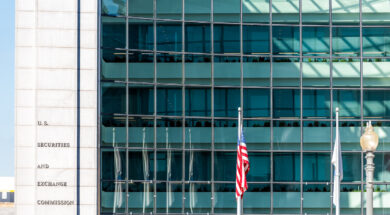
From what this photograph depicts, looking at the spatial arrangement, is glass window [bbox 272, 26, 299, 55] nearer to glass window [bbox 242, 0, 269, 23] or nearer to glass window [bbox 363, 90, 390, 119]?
glass window [bbox 242, 0, 269, 23]

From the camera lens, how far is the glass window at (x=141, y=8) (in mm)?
36750

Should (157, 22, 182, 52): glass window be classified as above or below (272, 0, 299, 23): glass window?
below

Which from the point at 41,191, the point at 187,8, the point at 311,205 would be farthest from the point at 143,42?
the point at 311,205

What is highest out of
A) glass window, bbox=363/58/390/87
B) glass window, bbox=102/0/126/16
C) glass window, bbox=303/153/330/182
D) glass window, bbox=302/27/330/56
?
glass window, bbox=102/0/126/16

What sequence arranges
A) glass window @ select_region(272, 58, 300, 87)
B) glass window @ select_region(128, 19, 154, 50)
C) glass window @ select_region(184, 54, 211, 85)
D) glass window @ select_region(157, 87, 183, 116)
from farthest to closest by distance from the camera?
glass window @ select_region(272, 58, 300, 87) → glass window @ select_region(184, 54, 211, 85) → glass window @ select_region(157, 87, 183, 116) → glass window @ select_region(128, 19, 154, 50)

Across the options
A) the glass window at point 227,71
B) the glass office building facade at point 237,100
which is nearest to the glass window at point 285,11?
the glass office building facade at point 237,100

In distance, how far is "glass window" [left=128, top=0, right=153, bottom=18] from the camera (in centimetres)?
3675

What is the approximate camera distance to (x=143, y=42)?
3688 cm

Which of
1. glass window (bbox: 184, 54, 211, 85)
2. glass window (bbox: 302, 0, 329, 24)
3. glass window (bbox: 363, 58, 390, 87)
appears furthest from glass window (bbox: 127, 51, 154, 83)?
glass window (bbox: 363, 58, 390, 87)

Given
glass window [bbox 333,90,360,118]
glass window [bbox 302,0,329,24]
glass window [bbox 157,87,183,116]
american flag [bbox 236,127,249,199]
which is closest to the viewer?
american flag [bbox 236,127,249,199]

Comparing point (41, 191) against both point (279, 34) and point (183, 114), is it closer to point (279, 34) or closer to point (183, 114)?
point (183, 114)

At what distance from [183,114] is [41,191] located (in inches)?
285

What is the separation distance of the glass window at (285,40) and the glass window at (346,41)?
5.99 ft

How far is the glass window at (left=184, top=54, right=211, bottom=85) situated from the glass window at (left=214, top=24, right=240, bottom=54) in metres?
0.75
